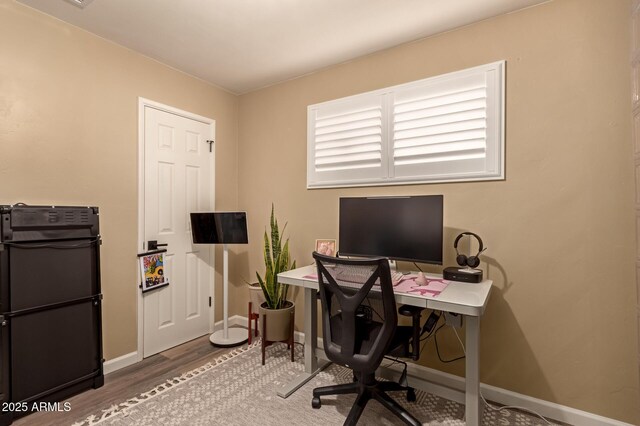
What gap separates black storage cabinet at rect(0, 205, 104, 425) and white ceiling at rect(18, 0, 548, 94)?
141cm

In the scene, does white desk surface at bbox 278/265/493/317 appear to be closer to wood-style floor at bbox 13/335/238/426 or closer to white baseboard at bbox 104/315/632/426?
white baseboard at bbox 104/315/632/426

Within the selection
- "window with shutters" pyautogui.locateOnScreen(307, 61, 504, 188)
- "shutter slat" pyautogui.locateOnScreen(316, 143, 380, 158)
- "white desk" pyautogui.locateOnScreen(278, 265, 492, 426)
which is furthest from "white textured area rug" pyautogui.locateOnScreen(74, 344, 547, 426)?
"shutter slat" pyautogui.locateOnScreen(316, 143, 380, 158)

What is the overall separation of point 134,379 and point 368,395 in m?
1.82

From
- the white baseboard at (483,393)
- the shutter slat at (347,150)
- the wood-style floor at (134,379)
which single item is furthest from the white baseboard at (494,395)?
the shutter slat at (347,150)

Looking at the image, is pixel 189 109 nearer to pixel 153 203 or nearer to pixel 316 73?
pixel 153 203

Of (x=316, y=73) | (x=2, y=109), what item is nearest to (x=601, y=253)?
(x=316, y=73)

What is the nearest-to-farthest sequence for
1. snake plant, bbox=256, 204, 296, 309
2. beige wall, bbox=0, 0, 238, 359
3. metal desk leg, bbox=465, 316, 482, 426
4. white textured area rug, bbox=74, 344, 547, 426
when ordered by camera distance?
metal desk leg, bbox=465, 316, 482, 426 → white textured area rug, bbox=74, 344, 547, 426 → beige wall, bbox=0, 0, 238, 359 → snake plant, bbox=256, 204, 296, 309

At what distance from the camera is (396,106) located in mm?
2494

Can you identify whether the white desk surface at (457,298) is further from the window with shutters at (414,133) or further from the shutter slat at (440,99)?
the shutter slat at (440,99)

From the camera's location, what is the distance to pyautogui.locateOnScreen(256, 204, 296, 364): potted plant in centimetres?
266

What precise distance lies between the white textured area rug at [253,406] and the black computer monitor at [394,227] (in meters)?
0.97

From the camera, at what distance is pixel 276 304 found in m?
2.77

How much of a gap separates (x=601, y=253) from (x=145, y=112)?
11.7 feet

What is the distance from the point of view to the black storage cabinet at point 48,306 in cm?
186
